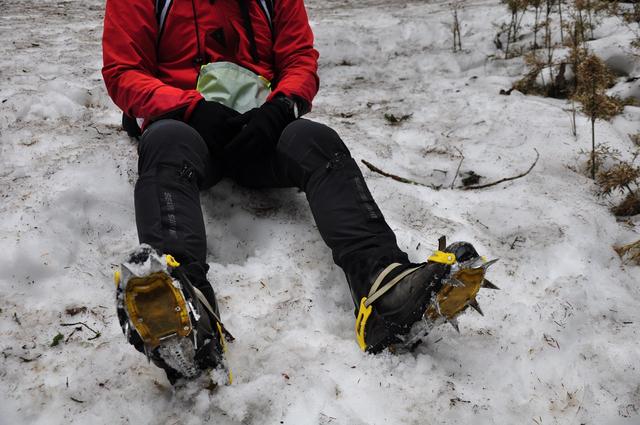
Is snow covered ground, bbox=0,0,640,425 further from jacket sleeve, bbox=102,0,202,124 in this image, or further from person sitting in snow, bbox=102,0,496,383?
jacket sleeve, bbox=102,0,202,124

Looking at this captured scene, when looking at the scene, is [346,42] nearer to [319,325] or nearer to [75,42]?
[75,42]

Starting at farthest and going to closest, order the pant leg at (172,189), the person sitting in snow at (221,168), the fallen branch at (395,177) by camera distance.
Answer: the fallen branch at (395,177), the pant leg at (172,189), the person sitting in snow at (221,168)

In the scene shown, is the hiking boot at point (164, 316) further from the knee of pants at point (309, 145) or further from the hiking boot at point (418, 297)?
the knee of pants at point (309, 145)

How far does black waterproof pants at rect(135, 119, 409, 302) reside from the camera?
6.29 feet

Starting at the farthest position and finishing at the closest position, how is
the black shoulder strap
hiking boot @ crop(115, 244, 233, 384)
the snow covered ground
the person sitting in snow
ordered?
the black shoulder strap < the snow covered ground < the person sitting in snow < hiking boot @ crop(115, 244, 233, 384)

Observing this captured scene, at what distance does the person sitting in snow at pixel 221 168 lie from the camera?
1539mm

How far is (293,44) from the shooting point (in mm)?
2908

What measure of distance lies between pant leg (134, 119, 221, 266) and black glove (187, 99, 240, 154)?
0.09 metres

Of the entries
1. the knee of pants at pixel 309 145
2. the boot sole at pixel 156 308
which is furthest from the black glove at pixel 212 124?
the boot sole at pixel 156 308

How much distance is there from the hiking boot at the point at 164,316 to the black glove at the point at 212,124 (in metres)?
0.98

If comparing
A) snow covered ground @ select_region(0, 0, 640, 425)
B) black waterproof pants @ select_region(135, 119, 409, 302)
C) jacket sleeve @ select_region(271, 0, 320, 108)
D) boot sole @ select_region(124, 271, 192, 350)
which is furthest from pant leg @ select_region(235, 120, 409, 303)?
boot sole @ select_region(124, 271, 192, 350)

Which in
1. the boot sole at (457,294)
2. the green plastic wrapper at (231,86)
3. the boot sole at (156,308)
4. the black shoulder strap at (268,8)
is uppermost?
the black shoulder strap at (268,8)

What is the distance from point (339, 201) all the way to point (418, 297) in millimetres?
619

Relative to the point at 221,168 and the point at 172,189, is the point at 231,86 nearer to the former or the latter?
the point at 221,168
